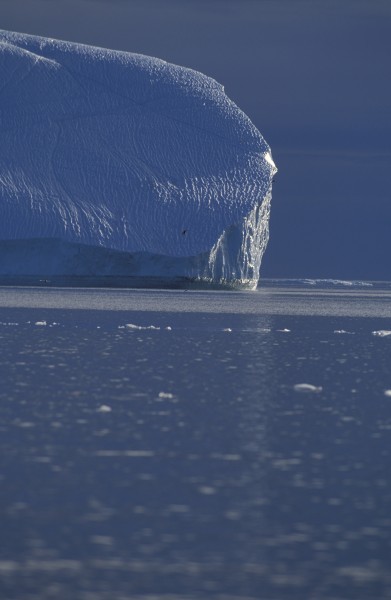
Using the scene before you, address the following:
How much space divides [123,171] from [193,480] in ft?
131

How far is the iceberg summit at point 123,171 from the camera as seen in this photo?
4184cm

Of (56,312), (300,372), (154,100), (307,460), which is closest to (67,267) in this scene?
(154,100)

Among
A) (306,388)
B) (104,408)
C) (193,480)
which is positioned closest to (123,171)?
(306,388)

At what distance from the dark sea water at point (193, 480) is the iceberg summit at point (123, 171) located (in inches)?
1090

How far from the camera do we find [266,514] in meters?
5.88

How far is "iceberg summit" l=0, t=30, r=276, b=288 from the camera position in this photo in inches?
1647

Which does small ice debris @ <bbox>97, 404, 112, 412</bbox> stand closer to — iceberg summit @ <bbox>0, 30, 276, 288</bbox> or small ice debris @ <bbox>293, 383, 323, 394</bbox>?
small ice debris @ <bbox>293, 383, 323, 394</bbox>

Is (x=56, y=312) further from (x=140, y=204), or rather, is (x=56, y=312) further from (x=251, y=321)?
(x=140, y=204)

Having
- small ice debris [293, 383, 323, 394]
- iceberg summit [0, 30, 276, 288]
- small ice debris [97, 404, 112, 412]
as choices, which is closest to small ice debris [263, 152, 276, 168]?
iceberg summit [0, 30, 276, 288]

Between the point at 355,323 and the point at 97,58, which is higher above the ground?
the point at 97,58

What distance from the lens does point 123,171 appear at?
46.2m

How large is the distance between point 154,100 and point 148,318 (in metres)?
24.2

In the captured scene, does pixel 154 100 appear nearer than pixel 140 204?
No

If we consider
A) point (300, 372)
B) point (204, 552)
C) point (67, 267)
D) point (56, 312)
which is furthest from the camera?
point (67, 267)
